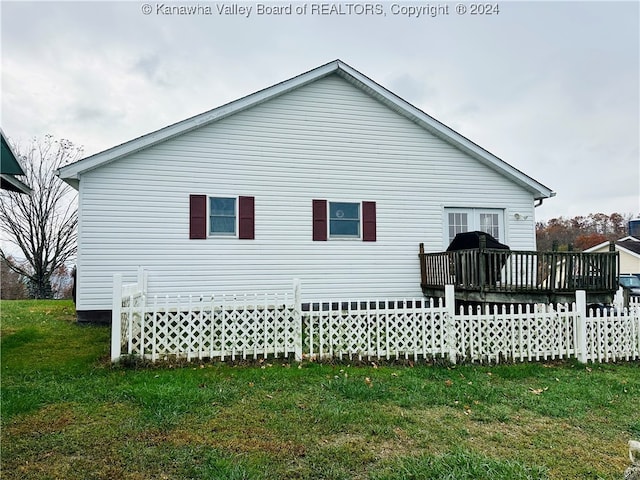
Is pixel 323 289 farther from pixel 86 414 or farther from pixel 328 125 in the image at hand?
pixel 86 414

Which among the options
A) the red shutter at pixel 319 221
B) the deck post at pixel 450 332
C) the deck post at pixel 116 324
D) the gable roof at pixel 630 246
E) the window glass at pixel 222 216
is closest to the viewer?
the deck post at pixel 116 324

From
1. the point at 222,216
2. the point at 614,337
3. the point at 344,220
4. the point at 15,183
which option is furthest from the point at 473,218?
the point at 15,183

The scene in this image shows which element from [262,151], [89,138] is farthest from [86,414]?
[89,138]

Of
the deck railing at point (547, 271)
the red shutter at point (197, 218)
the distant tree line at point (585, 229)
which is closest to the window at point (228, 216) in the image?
the red shutter at point (197, 218)

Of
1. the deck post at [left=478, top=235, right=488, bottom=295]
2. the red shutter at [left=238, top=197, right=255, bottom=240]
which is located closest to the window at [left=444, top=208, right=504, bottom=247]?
the deck post at [left=478, top=235, right=488, bottom=295]

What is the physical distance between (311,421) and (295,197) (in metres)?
7.52

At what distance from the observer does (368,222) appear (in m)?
11.4

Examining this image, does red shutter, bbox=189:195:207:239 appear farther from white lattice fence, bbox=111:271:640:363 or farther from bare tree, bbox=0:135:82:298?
bare tree, bbox=0:135:82:298

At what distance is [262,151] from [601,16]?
33.7ft

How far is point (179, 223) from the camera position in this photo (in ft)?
33.5

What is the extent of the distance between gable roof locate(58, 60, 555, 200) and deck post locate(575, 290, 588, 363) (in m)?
5.96

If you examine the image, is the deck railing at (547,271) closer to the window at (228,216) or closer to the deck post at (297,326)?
the deck post at (297,326)

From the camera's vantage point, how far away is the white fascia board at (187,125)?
9.52 meters

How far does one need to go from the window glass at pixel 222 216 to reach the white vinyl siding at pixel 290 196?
216mm
